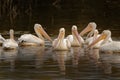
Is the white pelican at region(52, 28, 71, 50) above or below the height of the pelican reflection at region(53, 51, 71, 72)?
above

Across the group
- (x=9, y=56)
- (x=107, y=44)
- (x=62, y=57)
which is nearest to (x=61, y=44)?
(x=107, y=44)

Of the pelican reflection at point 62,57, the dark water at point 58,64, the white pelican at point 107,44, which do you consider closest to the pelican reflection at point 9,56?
Result: the dark water at point 58,64

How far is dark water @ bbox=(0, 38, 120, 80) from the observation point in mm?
14195

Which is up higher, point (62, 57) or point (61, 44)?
point (61, 44)

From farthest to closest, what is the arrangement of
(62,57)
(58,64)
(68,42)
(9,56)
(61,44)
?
(68,42), (61,44), (9,56), (62,57), (58,64)

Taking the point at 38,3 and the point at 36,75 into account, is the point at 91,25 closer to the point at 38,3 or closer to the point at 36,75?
the point at 36,75

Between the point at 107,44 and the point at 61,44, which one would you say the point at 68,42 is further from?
the point at 107,44

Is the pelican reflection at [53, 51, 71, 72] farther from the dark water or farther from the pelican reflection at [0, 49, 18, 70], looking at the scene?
the pelican reflection at [0, 49, 18, 70]

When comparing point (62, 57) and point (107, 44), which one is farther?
point (107, 44)

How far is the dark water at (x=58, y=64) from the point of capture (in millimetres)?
14195

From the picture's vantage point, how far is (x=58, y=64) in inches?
639

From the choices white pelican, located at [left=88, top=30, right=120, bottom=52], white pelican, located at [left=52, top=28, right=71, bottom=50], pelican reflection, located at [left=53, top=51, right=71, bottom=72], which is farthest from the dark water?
white pelican, located at [left=88, top=30, right=120, bottom=52]

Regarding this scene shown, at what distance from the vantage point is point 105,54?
18.4 metres

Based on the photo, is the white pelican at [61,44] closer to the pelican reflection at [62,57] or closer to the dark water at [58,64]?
the dark water at [58,64]
